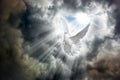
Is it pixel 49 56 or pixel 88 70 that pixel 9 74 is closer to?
pixel 49 56

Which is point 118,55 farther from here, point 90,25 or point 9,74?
point 9,74

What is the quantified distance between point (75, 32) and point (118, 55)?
0.87 metres

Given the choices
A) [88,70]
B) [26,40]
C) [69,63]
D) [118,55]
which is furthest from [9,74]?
[118,55]

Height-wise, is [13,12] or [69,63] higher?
[13,12]

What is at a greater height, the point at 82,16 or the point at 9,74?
the point at 82,16

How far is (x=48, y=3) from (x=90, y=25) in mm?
880

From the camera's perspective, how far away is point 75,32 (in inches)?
202

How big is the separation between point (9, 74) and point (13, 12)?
1.15 metres

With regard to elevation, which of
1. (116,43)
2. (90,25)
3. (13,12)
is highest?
(13,12)

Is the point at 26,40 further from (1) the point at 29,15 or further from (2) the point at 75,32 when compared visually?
(2) the point at 75,32

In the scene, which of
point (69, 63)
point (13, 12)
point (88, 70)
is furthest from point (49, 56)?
point (13, 12)

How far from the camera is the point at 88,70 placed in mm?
4977

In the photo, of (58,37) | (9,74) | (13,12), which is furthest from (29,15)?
(9,74)

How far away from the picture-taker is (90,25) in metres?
5.12
